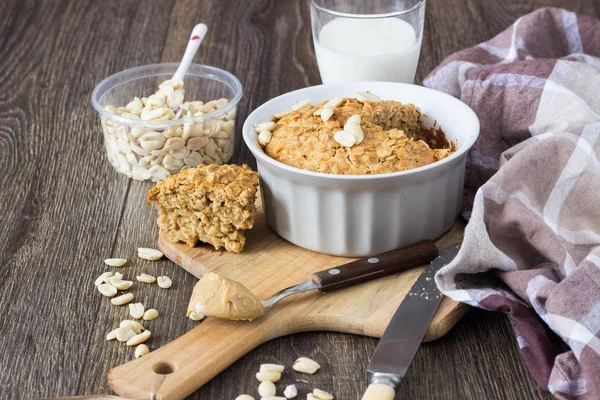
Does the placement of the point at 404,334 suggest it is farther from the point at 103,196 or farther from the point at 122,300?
the point at 103,196

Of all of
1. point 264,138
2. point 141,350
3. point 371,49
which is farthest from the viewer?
point 371,49

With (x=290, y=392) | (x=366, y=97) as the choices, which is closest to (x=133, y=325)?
(x=290, y=392)

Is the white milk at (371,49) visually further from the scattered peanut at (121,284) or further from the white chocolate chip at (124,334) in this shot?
the white chocolate chip at (124,334)

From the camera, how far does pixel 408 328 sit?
5.17 feet

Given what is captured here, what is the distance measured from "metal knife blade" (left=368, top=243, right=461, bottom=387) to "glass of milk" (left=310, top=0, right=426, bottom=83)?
71cm

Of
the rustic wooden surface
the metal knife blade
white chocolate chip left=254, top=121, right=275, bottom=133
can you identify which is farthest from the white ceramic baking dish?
the rustic wooden surface

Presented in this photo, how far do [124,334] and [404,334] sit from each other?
0.53m

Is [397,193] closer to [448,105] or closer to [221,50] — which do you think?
[448,105]

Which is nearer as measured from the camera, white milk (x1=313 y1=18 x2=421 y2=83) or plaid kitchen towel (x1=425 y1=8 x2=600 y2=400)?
plaid kitchen towel (x1=425 y1=8 x2=600 y2=400)

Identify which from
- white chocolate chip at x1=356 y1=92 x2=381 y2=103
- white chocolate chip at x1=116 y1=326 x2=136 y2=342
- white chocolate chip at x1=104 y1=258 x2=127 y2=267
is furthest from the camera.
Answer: white chocolate chip at x1=356 y1=92 x2=381 y2=103

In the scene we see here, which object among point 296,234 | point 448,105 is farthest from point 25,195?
point 448,105

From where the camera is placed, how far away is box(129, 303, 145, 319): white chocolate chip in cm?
171

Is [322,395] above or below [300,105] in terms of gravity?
below

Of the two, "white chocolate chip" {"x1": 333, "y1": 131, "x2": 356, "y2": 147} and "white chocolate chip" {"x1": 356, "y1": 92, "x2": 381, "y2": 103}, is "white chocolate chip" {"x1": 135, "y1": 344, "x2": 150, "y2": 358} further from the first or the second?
"white chocolate chip" {"x1": 356, "y1": 92, "x2": 381, "y2": 103}
